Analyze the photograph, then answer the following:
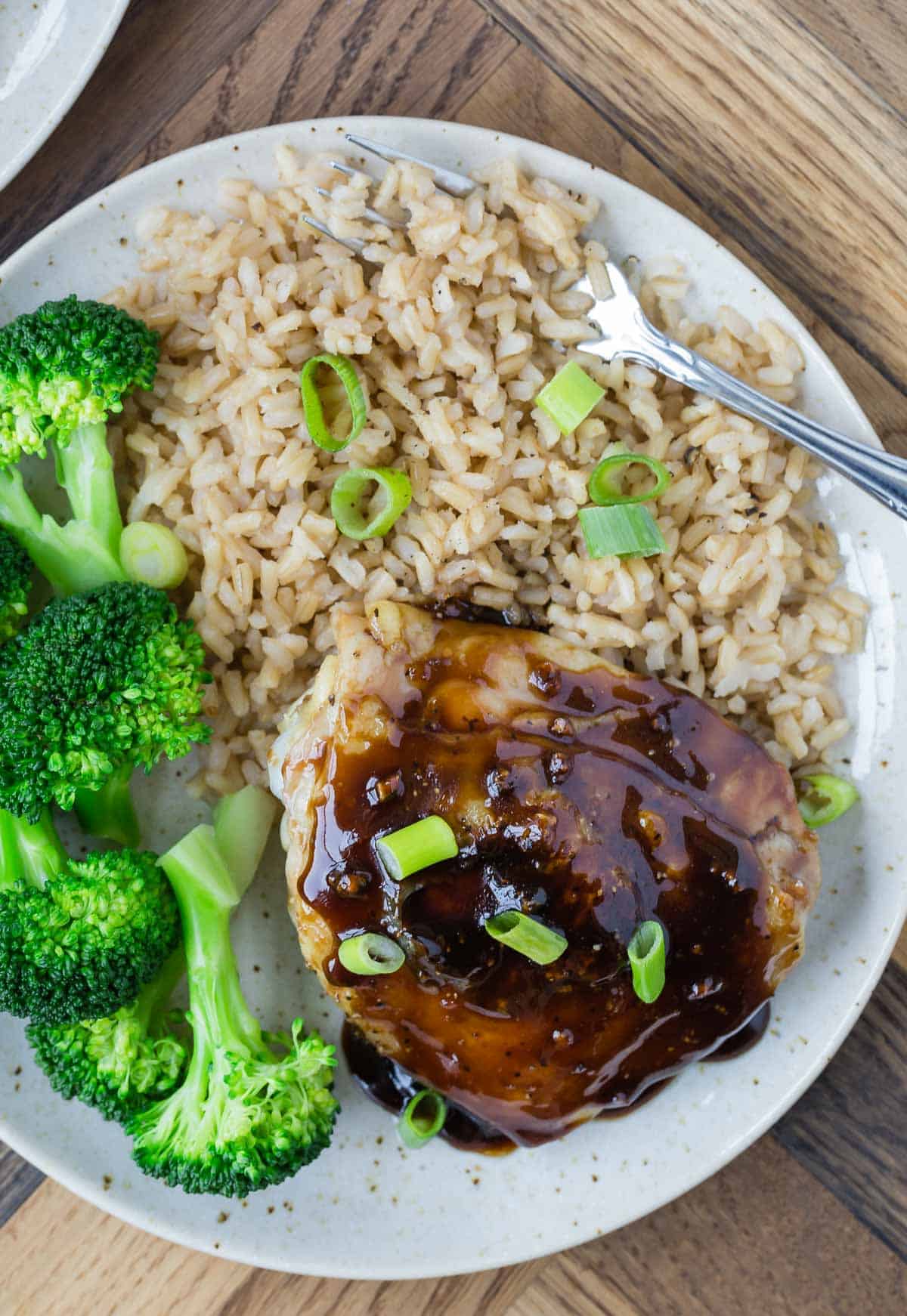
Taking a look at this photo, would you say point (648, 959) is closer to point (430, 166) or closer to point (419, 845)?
point (419, 845)

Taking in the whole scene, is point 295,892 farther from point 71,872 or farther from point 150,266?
point 150,266

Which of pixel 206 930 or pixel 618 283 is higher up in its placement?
pixel 618 283

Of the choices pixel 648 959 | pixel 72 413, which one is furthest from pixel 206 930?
pixel 72 413

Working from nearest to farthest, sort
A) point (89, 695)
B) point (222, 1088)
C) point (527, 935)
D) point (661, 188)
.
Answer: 1. point (527, 935)
2. point (89, 695)
3. point (222, 1088)
4. point (661, 188)

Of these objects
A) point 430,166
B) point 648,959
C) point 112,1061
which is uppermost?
point 430,166

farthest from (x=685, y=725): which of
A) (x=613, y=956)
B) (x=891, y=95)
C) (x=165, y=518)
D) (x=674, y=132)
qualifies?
(x=891, y=95)

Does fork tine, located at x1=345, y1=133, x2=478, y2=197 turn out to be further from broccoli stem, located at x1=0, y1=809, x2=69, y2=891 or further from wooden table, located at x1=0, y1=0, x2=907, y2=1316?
broccoli stem, located at x1=0, y1=809, x2=69, y2=891

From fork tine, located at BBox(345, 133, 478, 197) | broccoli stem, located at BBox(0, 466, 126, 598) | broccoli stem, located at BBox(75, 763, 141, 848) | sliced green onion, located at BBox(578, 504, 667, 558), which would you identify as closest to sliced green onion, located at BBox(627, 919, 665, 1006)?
sliced green onion, located at BBox(578, 504, 667, 558)
